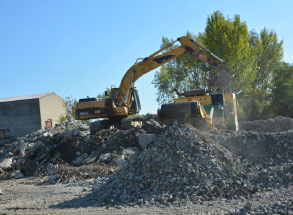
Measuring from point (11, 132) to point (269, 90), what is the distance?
24080 mm

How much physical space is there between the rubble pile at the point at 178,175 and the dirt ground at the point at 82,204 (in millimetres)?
251

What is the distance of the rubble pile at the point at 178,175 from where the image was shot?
5.57m

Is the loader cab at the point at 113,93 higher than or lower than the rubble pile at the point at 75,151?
higher

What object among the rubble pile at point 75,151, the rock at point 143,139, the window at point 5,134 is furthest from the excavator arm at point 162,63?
the window at point 5,134

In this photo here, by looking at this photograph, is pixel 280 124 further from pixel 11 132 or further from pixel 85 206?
pixel 11 132

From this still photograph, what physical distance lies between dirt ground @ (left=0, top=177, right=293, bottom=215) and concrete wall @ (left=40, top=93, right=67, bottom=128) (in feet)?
82.9

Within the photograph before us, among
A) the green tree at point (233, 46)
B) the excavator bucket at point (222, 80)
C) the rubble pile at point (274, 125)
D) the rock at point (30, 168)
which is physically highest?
the green tree at point (233, 46)

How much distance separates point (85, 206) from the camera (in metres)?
5.79

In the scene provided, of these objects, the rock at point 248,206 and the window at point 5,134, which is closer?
the rock at point 248,206

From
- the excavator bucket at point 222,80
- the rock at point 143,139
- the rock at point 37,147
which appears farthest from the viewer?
the excavator bucket at point 222,80

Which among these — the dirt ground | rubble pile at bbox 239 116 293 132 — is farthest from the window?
the dirt ground

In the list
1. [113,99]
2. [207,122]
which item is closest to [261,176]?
[207,122]

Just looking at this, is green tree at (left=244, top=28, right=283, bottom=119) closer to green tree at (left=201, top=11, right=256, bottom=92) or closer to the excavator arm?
green tree at (left=201, top=11, right=256, bottom=92)

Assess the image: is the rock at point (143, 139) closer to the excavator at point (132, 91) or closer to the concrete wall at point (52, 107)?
the excavator at point (132, 91)
